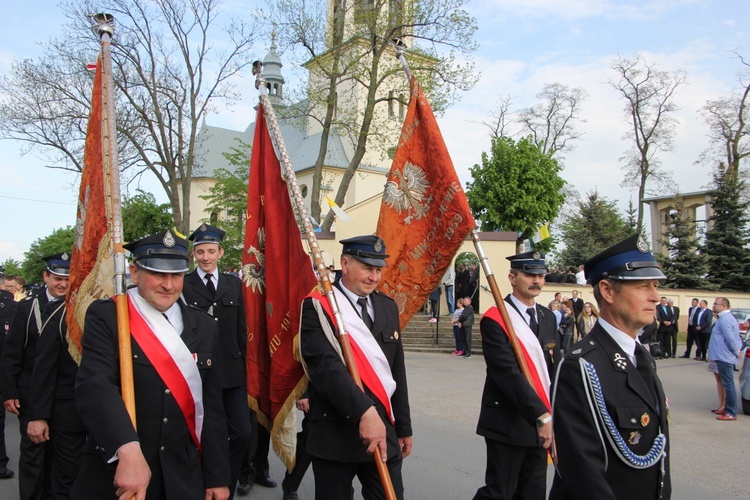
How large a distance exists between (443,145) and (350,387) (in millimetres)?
2626

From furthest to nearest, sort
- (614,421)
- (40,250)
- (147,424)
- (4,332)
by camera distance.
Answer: (40,250), (4,332), (147,424), (614,421)

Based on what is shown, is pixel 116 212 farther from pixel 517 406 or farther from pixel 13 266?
pixel 13 266

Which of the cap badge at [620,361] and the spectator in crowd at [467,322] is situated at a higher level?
the cap badge at [620,361]

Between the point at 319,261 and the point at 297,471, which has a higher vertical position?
the point at 319,261

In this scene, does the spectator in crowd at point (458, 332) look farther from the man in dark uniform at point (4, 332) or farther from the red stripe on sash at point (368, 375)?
the red stripe on sash at point (368, 375)

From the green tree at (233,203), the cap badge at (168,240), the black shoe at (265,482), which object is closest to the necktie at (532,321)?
the cap badge at (168,240)

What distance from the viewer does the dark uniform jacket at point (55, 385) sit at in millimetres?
4375

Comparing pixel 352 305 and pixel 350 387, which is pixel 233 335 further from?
pixel 350 387

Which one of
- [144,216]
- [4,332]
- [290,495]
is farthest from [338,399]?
[144,216]

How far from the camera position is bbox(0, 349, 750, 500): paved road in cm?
618

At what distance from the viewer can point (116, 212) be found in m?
3.88

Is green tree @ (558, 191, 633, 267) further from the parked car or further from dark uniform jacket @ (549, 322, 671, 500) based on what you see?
dark uniform jacket @ (549, 322, 671, 500)

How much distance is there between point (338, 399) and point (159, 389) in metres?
0.95

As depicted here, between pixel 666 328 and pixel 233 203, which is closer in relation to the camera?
pixel 666 328
